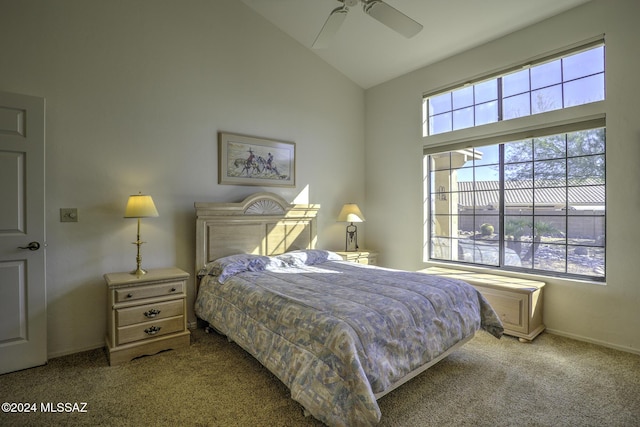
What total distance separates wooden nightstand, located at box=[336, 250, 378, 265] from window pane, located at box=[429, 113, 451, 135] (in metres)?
1.89

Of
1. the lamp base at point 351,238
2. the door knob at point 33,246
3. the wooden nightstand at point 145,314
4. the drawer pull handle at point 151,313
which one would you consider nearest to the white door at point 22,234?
the door knob at point 33,246

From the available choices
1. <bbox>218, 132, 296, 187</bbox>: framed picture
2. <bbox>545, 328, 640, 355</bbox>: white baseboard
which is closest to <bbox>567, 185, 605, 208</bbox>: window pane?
<bbox>545, 328, 640, 355</bbox>: white baseboard

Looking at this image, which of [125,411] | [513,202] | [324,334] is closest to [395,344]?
[324,334]

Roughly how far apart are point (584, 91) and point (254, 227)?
12.1 feet

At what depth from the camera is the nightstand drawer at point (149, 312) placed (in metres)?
2.64

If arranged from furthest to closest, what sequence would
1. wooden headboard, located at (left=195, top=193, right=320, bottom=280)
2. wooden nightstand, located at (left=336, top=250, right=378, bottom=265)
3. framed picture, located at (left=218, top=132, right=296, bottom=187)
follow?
wooden nightstand, located at (left=336, top=250, right=378, bottom=265) → framed picture, located at (left=218, top=132, right=296, bottom=187) → wooden headboard, located at (left=195, top=193, right=320, bottom=280)

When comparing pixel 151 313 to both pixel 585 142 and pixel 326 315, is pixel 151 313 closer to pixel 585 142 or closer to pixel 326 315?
pixel 326 315

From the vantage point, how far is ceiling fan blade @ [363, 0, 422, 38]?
7.91ft

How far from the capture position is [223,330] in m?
2.79

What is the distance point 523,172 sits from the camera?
11.8 ft

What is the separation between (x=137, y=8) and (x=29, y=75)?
1165 millimetres

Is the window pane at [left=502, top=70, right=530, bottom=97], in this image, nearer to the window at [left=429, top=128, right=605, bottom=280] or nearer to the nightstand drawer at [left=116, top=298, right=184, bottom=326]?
the window at [left=429, top=128, right=605, bottom=280]

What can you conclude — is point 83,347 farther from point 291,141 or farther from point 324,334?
point 291,141

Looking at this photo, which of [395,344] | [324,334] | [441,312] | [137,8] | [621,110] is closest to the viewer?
[324,334]
